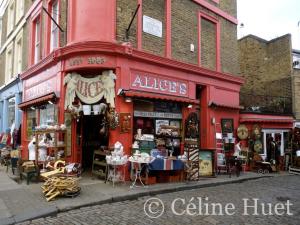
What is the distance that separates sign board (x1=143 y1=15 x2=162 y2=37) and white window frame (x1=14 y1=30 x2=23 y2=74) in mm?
9051

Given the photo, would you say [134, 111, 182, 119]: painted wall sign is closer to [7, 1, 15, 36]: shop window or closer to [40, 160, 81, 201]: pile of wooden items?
[40, 160, 81, 201]: pile of wooden items

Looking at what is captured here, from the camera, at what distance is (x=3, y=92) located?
2159 centimetres

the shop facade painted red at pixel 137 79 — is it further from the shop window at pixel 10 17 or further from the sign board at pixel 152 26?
the shop window at pixel 10 17

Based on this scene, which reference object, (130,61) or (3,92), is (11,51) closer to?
(3,92)

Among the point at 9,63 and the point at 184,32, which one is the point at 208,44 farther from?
the point at 9,63

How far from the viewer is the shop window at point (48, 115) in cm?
1145

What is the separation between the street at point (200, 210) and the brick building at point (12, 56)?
37.7ft

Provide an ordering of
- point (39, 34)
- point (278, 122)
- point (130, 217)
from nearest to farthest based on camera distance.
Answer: point (130, 217)
point (39, 34)
point (278, 122)

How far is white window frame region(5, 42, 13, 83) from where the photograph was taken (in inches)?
803

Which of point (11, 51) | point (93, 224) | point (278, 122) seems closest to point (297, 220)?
point (93, 224)

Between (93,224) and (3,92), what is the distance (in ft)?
59.4

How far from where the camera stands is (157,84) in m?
11.8

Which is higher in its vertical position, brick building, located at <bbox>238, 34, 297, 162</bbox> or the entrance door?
brick building, located at <bbox>238, 34, 297, 162</bbox>

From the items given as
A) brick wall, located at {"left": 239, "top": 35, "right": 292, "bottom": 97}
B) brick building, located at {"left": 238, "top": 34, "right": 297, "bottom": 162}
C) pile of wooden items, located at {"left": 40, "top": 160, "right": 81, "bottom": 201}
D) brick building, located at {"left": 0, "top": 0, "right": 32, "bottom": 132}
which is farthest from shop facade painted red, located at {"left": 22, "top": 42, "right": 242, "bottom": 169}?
brick wall, located at {"left": 239, "top": 35, "right": 292, "bottom": 97}
